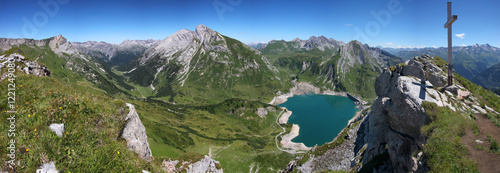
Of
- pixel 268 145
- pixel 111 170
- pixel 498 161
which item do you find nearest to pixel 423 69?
pixel 498 161

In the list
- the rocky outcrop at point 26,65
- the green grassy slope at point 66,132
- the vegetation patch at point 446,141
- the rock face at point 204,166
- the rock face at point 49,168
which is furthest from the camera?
the rock face at point 204,166

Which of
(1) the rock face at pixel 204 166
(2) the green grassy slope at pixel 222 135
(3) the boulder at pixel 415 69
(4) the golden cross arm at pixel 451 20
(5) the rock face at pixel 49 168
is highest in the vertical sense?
(4) the golden cross arm at pixel 451 20

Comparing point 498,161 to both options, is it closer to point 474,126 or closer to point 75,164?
point 474,126

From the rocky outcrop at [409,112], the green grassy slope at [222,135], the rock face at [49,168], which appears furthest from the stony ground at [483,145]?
the green grassy slope at [222,135]

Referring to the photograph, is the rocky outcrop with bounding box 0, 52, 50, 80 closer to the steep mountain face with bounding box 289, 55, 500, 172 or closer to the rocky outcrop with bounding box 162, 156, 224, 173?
the rocky outcrop with bounding box 162, 156, 224, 173

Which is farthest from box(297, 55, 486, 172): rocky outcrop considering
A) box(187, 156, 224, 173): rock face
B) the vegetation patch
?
box(187, 156, 224, 173): rock face

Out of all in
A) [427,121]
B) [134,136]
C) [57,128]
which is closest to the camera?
[57,128]

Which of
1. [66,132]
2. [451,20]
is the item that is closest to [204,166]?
[66,132]

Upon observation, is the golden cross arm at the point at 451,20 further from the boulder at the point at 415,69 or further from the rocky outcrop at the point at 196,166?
the rocky outcrop at the point at 196,166

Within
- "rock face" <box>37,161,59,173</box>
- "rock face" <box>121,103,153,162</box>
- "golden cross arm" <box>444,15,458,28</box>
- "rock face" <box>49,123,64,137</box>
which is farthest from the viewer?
"golden cross arm" <box>444,15,458,28</box>

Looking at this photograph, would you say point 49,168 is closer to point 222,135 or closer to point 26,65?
A: point 26,65

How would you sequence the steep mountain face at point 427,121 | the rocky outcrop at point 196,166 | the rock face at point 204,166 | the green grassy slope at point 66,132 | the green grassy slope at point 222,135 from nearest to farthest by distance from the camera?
1. the green grassy slope at point 66,132
2. the steep mountain face at point 427,121
3. the rocky outcrop at point 196,166
4. the rock face at point 204,166
5. the green grassy slope at point 222,135
